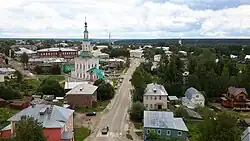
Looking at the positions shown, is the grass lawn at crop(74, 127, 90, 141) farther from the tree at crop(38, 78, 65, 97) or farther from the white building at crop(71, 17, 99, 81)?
the white building at crop(71, 17, 99, 81)

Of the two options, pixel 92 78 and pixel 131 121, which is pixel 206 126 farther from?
pixel 92 78

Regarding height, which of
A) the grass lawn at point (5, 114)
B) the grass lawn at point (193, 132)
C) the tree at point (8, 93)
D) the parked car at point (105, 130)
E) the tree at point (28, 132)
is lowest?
the grass lawn at point (5, 114)

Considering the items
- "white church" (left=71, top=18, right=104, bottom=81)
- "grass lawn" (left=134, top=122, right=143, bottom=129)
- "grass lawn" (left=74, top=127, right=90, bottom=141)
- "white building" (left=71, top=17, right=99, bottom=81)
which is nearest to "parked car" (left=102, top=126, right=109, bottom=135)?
"grass lawn" (left=74, top=127, right=90, bottom=141)

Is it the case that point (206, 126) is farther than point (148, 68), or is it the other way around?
point (148, 68)

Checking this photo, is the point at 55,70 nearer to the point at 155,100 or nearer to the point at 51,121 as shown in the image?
the point at 155,100

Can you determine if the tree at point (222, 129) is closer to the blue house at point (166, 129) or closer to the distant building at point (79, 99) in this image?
the blue house at point (166, 129)

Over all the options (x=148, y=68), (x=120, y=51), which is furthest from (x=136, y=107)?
(x=120, y=51)

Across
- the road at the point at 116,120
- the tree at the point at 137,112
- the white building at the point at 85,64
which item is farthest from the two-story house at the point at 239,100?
the white building at the point at 85,64
